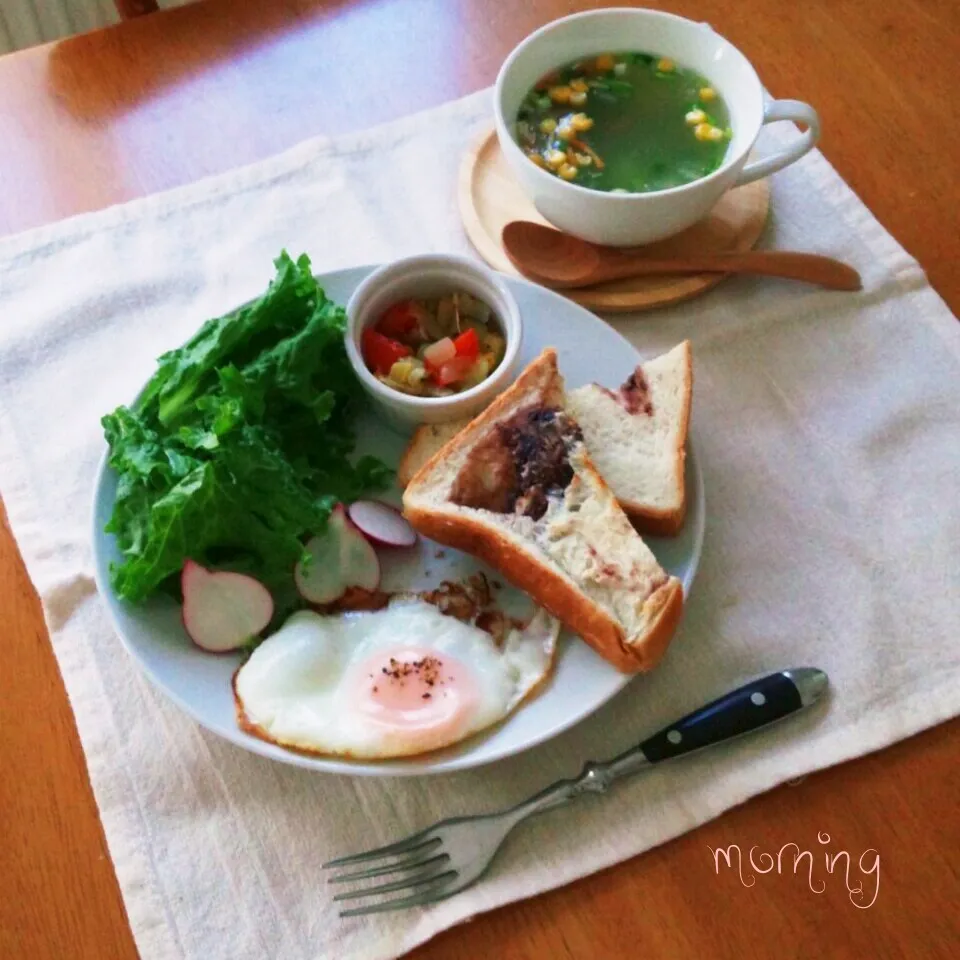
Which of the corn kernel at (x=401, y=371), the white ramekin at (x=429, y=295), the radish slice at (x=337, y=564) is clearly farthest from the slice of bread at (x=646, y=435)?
the radish slice at (x=337, y=564)

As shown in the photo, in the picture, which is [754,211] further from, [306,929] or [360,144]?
[306,929]

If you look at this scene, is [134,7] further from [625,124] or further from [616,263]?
[616,263]

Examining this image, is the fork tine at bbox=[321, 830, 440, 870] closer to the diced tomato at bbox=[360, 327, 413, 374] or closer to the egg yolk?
the egg yolk

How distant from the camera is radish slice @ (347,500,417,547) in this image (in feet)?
4.96

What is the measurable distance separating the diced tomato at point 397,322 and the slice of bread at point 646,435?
31 cm

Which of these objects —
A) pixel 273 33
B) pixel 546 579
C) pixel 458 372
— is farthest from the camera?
pixel 273 33

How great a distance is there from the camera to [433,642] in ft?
4.62

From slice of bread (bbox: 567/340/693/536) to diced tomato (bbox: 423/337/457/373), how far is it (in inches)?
8.4

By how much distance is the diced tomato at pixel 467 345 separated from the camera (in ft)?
5.37

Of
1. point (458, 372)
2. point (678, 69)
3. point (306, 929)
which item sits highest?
point (678, 69)

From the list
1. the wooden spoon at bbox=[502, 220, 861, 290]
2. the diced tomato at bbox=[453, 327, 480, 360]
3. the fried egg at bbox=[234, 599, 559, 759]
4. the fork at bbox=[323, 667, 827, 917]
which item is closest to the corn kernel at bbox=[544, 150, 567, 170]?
the wooden spoon at bbox=[502, 220, 861, 290]

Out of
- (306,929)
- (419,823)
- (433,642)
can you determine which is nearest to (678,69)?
(433,642)

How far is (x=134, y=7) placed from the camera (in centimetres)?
233

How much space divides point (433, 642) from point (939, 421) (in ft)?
3.25
